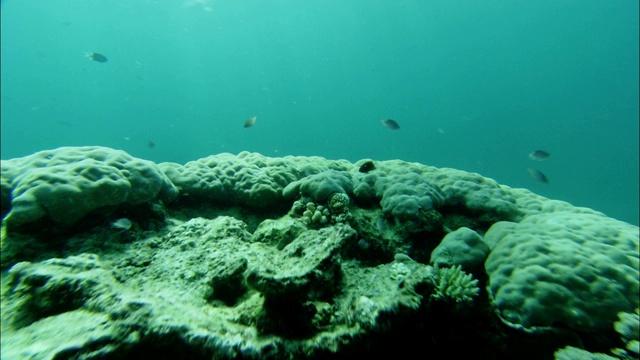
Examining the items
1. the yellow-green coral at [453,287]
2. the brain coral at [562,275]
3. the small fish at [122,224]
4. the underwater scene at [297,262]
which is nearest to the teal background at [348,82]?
the brain coral at [562,275]

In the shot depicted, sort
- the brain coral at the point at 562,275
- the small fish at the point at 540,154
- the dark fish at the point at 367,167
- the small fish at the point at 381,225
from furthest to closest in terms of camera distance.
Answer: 1. the small fish at the point at 540,154
2. the dark fish at the point at 367,167
3. the small fish at the point at 381,225
4. the brain coral at the point at 562,275

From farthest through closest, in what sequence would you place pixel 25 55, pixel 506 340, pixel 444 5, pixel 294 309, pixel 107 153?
1. pixel 25 55
2. pixel 444 5
3. pixel 107 153
4. pixel 506 340
5. pixel 294 309

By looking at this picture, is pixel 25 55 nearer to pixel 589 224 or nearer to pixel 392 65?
pixel 392 65

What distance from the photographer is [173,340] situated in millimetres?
1886

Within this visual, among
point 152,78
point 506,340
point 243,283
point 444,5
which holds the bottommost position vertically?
point 243,283

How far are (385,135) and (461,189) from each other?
417ft


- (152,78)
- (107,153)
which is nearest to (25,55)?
(152,78)

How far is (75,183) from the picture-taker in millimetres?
3709

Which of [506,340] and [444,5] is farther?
[444,5]

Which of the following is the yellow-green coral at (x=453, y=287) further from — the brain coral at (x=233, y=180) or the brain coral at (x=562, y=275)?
the brain coral at (x=233, y=180)

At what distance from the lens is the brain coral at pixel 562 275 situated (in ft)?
11.0

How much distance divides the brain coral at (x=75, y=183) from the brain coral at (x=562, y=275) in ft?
16.1

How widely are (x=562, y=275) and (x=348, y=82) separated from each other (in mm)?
148455

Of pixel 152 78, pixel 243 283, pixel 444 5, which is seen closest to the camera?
pixel 243 283
